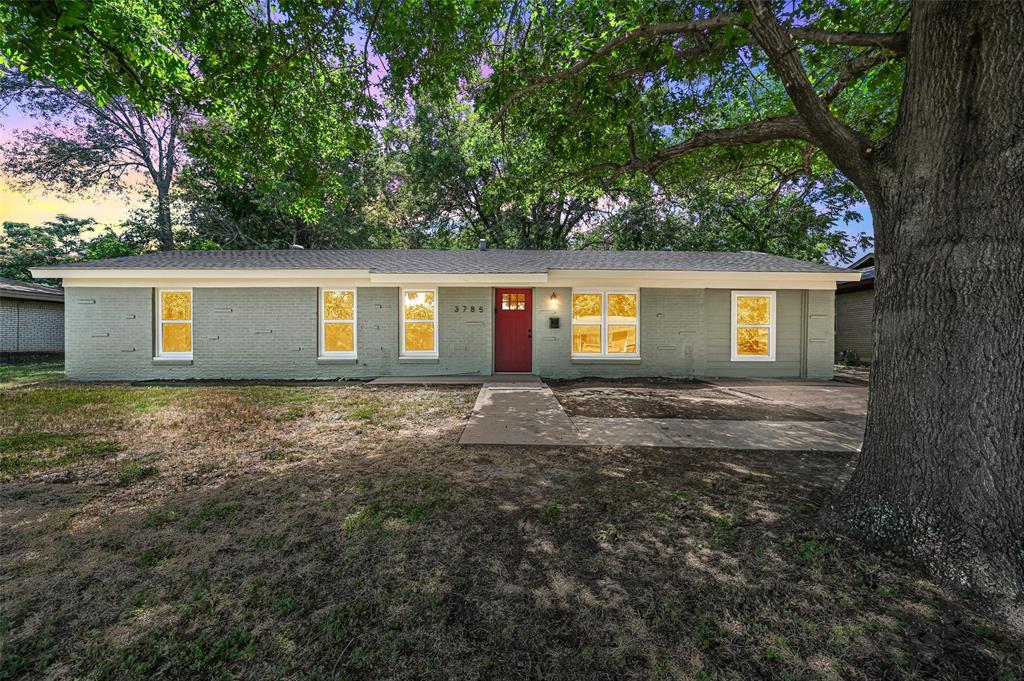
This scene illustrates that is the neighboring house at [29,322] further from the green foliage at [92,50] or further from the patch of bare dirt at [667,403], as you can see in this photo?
the patch of bare dirt at [667,403]

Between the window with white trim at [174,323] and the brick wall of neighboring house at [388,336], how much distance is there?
0.21 meters

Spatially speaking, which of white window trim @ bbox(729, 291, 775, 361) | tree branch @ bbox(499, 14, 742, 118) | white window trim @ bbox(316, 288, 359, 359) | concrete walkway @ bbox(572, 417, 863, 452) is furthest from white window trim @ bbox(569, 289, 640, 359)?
tree branch @ bbox(499, 14, 742, 118)

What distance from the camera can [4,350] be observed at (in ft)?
46.3

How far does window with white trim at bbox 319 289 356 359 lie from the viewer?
10.4 meters

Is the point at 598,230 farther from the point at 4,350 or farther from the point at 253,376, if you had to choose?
the point at 4,350

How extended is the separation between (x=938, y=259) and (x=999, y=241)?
26 cm

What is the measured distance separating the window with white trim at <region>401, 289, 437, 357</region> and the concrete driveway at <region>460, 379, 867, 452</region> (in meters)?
2.55

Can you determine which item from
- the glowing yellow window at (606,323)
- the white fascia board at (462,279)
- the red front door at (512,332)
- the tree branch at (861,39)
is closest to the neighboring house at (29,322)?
the white fascia board at (462,279)

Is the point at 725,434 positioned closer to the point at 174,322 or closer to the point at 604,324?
the point at 604,324

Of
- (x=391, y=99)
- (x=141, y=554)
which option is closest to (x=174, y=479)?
(x=141, y=554)

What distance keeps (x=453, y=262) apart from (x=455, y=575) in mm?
9777

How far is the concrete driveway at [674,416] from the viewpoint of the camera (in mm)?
5057

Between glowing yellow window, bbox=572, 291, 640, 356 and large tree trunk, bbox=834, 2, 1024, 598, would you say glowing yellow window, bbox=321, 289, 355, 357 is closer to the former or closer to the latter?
glowing yellow window, bbox=572, 291, 640, 356

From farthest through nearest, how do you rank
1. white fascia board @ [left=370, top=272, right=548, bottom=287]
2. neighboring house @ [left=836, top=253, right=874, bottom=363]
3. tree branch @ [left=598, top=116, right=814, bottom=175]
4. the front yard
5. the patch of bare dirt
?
neighboring house @ [left=836, top=253, right=874, bottom=363] → white fascia board @ [left=370, top=272, right=548, bottom=287] → the patch of bare dirt → tree branch @ [left=598, top=116, right=814, bottom=175] → the front yard
